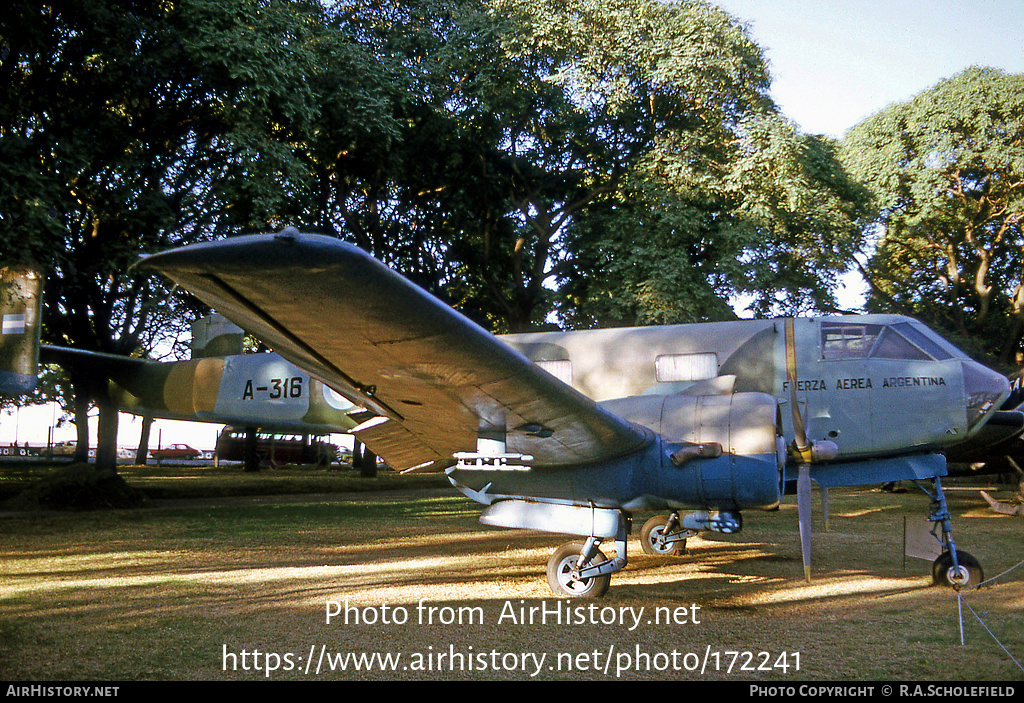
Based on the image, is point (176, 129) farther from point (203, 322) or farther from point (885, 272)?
point (885, 272)

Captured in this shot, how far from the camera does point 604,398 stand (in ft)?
31.7

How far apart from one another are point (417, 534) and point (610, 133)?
1266cm

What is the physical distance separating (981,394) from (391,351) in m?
7.78

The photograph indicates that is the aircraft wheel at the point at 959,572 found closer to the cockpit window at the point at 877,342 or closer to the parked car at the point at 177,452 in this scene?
the cockpit window at the point at 877,342

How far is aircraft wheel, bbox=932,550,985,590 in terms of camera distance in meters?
8.29

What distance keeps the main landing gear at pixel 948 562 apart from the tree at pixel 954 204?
18.5 m

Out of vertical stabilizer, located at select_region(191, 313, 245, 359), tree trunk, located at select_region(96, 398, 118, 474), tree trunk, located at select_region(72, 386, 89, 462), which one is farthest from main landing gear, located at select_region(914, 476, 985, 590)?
tree trunk, located at select_region(72, 386, 89, 462)

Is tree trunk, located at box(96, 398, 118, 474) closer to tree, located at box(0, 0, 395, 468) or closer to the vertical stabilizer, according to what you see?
tree, located at box(0, 0, 395, 468)

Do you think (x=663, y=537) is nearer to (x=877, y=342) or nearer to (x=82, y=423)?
(x=877, y=342)

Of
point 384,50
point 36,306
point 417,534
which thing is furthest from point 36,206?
point 384,50

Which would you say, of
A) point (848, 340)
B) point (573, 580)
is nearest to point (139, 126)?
point (573, 580)

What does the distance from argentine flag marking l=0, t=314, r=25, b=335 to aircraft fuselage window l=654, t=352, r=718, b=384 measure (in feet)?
35.3

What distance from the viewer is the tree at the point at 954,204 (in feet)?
74.6

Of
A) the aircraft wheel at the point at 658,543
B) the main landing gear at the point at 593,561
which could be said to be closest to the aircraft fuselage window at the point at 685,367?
the main landing gear at the point at 593,561
